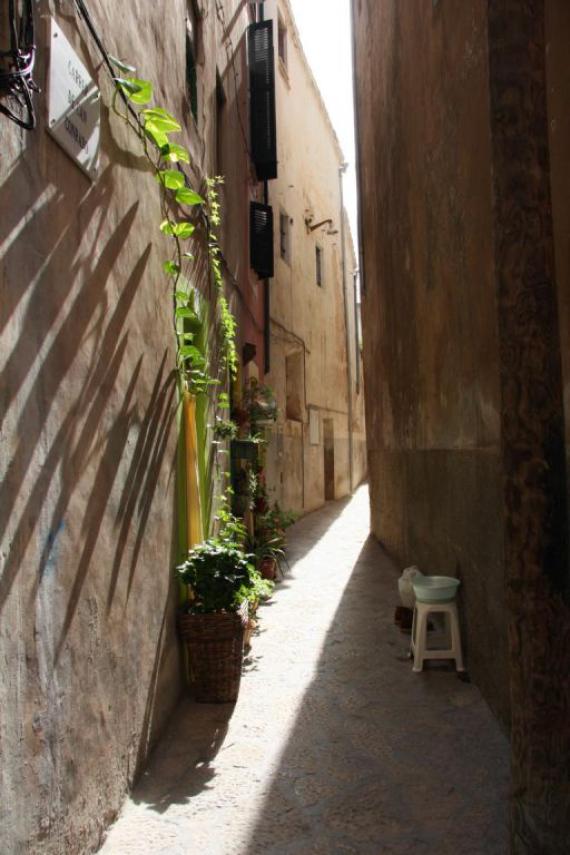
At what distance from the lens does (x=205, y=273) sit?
620 cm

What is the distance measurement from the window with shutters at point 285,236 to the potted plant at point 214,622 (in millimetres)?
10371

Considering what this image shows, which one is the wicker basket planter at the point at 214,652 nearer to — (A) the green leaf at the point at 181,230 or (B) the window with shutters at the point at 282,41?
(A) the green leaf at the point at 181,230

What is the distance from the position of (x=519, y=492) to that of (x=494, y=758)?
6.08 feet

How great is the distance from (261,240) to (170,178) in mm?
6846

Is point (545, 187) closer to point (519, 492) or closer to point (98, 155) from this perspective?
point (519, 492)

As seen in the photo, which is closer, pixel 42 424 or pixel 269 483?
pixel 42 424

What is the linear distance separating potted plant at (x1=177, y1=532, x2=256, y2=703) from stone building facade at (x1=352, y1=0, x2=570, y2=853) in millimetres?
1508

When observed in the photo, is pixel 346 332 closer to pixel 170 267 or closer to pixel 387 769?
pixel 170 267

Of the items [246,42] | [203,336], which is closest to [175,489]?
[203,336]

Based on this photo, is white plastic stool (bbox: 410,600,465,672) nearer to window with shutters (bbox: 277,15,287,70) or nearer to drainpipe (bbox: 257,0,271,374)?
drainpipe (bbox: 257,0,271,374)

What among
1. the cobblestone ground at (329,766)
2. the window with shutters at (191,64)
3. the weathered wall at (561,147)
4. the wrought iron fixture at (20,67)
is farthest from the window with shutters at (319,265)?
the wrought iron fixture at (20,67)

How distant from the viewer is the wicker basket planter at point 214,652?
14.9 feet

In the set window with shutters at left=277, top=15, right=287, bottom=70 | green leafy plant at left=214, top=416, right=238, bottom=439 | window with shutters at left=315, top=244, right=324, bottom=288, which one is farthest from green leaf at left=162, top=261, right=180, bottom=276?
window with shutters at left=315, top=244, right=324, bottom=288

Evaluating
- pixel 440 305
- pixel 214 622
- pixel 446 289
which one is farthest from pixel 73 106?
pixel 440 305
